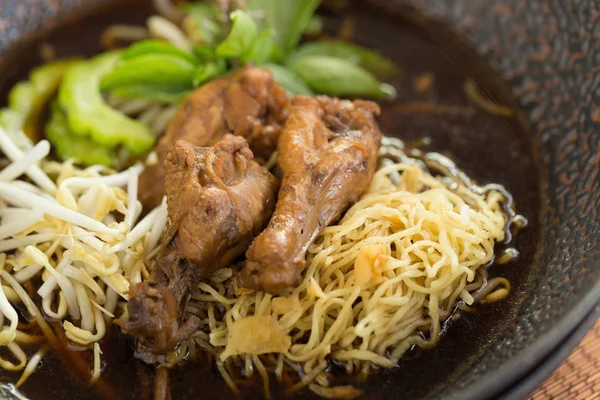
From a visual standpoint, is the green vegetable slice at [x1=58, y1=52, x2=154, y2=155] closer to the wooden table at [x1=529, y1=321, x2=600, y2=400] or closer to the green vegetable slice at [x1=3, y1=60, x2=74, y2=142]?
the green vegetable slice at [x1=3, y1=60, x2=74, y2=142]

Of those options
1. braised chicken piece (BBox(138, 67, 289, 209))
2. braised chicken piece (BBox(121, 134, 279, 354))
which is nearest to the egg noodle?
braised chicken piece (BBox(121, 134, 279, 354))

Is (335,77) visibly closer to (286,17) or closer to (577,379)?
(286,17)

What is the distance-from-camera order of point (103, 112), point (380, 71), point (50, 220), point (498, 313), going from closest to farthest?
point (498, 313) → point (50, 220) → point (103, 112) → point (380, 71)

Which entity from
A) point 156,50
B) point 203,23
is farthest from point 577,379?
point 203,23

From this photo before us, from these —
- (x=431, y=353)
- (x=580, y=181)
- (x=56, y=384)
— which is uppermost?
(x=580, y=181)

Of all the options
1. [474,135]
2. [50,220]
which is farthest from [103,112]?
[474,135]

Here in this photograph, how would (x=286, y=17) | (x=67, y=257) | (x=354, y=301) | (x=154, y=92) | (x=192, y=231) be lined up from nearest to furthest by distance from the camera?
(x=192, y=231), (x=354, y=301), (x=67, y=257), (x=154, y=92), (x=286, y=17)

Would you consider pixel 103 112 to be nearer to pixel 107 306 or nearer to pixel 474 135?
pixel 107 306
